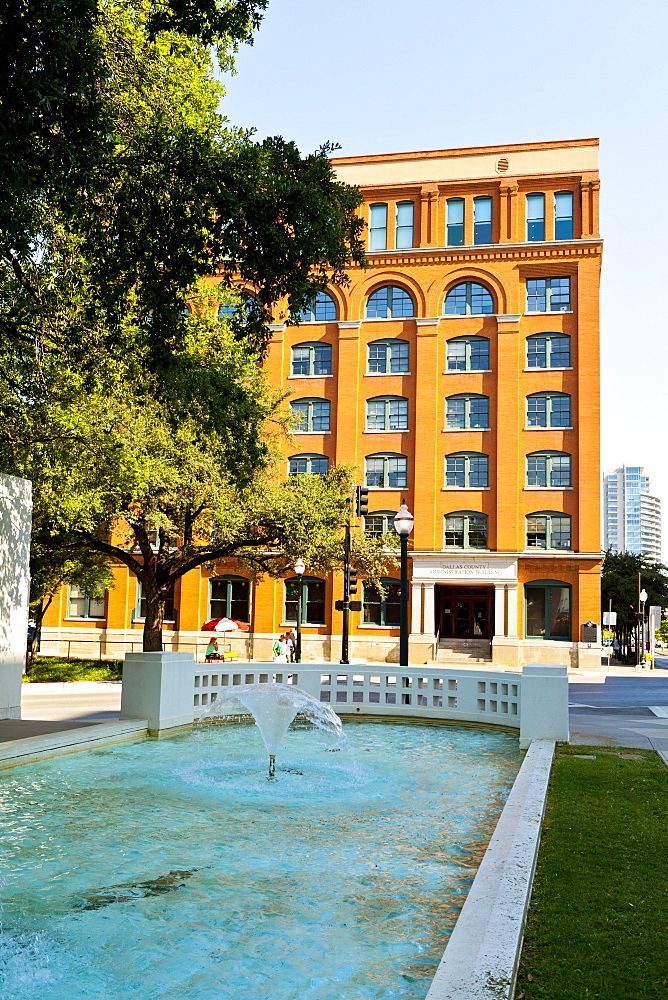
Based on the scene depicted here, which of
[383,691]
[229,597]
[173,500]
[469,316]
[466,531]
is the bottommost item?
[383,691]

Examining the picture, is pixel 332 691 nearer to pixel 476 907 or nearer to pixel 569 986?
pixel 476 907

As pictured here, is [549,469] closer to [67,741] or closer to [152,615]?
[152,615]

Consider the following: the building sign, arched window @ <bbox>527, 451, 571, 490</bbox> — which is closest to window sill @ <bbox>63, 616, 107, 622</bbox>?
the building sign

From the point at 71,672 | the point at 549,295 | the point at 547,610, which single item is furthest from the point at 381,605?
the point at 71,672

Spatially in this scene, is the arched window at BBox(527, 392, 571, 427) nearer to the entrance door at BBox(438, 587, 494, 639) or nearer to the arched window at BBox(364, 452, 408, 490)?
the arched window at BBox(364, 452, 408, 490)

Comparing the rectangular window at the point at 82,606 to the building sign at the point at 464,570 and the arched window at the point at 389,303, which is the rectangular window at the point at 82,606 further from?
the arched window at the point at 389,303

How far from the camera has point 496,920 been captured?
4777 millimetres

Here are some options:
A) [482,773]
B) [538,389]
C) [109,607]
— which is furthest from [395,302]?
[482,773]

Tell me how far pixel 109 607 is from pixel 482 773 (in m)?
41.4

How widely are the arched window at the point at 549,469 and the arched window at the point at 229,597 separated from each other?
16.1m

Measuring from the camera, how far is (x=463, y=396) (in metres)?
47.3

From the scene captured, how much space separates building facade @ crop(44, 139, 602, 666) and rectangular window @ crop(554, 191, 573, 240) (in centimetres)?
10

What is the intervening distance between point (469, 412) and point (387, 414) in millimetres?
4358

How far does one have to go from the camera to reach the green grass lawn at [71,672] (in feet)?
98.1
